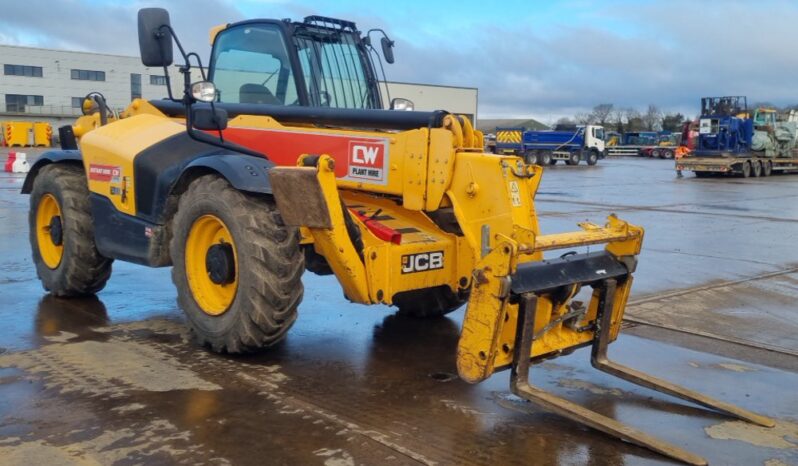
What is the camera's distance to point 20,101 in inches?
2608

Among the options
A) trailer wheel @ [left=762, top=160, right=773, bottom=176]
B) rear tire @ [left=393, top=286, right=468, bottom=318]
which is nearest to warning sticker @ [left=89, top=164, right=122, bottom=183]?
rear tire @ [left=393, top=286, right=468, bottom=318]

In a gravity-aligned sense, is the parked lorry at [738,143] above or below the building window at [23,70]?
below

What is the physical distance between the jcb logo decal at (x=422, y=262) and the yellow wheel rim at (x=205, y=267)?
4.04 feet

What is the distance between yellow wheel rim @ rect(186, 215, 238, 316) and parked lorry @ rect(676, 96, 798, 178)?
29.9 meters

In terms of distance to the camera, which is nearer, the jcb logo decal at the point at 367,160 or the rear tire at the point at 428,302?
the jcb logo decal at the point at 367,160

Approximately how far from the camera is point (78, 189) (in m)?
6.77

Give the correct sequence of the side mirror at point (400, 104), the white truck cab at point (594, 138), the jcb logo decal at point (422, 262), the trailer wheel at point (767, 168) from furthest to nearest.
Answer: the white truck cab at point (594, 138)
the trailer wheel at point (767, 168)
the side mirror at point (400, 104)
the jcb logo decal at point (422, 262)

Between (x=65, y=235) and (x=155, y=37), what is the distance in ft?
7.53

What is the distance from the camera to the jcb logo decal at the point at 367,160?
5.15 metres

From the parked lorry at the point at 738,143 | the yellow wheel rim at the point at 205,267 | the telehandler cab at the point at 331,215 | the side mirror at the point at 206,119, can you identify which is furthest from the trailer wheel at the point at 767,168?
the yellow wheel rim at the point at 205,267

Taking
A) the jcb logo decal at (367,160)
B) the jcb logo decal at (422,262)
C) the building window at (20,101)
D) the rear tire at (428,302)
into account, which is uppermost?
the building window at (20,101)

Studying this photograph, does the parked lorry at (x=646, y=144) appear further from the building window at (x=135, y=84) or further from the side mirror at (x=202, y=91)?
the side mirror at (x=202, y=91)

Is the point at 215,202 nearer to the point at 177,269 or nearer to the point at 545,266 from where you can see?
the point at 177,269

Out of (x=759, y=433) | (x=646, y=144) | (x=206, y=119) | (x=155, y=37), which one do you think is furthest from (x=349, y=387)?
(x=646, y=144)
